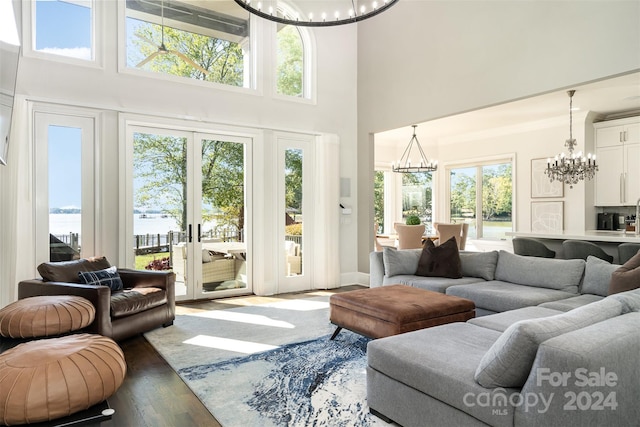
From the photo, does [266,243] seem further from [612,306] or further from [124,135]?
[612,306]

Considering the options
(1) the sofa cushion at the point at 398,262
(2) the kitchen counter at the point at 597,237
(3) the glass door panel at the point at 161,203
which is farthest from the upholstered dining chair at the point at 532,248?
(3) the glass door panel at the point at 161,203

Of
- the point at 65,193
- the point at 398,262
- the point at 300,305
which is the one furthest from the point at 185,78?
the point at 398,262

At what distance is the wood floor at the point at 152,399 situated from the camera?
235cm

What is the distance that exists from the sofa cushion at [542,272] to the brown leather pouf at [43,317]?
3.92 m

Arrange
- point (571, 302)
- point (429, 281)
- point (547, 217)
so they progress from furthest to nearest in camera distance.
→ point (547, 217) → point (429, 281) → point (571, 302)

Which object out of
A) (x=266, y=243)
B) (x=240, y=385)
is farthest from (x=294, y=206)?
(x=240, y=385)

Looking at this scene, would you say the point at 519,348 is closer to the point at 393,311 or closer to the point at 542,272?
the point at 393,311

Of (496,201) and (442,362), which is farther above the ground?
(496,201)

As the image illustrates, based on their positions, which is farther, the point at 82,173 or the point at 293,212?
the point at 293,212

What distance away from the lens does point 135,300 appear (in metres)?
3.72

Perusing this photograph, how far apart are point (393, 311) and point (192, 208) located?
3286 millimetres

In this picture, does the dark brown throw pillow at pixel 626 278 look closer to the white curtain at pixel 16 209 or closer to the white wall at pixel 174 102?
the white wall at pixel 174 102

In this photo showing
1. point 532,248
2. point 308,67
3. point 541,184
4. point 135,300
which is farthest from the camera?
point 541,184

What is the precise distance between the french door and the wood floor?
180 cm
